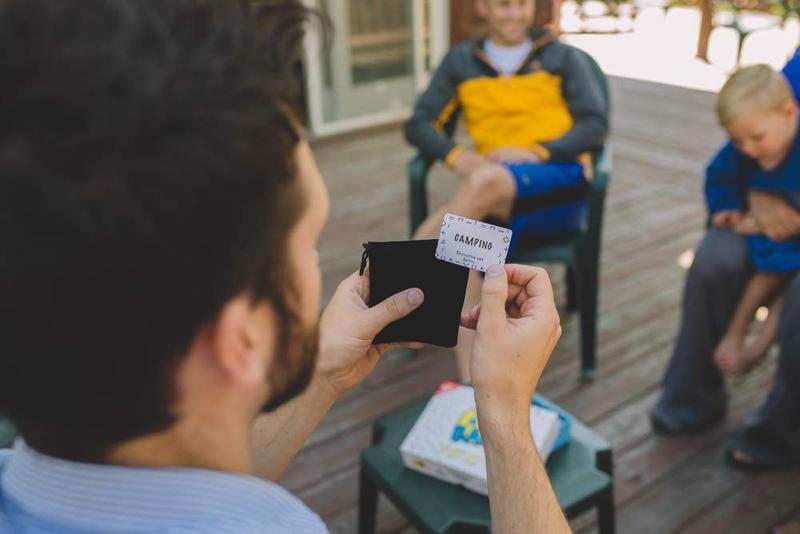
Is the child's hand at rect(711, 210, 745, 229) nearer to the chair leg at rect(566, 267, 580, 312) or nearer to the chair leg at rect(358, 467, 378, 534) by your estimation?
the chair leg at rect(566, 267, 580, 312)

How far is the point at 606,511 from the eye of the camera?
1.49m

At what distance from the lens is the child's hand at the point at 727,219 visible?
2.06 m

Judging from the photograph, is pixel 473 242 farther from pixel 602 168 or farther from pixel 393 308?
pixel 602 168

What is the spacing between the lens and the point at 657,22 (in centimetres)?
888

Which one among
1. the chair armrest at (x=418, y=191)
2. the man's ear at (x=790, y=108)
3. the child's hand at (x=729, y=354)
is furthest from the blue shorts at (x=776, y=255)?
the chair armrest at (x=418, y=191)

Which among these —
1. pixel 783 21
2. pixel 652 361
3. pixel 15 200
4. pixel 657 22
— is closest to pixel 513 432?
pixel 15 200

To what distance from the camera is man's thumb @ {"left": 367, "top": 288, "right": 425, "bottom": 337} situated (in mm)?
1129

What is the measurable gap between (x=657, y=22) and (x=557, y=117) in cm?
727

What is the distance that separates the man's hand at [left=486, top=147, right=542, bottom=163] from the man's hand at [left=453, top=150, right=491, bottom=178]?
0.04 meters

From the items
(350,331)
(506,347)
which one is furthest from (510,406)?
(350,331)

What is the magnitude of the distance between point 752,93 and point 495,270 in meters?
1.27

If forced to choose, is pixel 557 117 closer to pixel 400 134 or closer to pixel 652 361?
pixel 652 361

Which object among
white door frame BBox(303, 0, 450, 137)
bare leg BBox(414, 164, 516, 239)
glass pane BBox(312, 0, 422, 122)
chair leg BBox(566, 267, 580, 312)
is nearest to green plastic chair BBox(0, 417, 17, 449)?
bare leg BBox(414, 164, 516, 239)

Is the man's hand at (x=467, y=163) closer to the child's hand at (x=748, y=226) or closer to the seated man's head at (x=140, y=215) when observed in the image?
the child's hand at (x=748, y=226)
